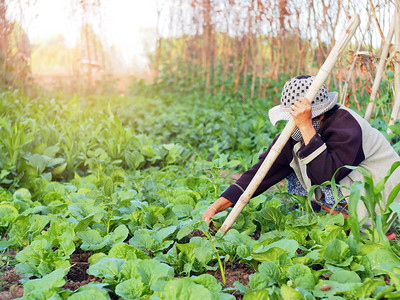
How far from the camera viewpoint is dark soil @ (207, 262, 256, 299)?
5.41ft

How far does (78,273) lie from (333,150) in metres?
1.26

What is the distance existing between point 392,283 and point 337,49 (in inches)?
37.0

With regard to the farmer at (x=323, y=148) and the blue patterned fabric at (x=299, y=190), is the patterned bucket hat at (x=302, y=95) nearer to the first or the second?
the farmer at (x=323, y=148)

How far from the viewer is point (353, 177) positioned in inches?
81.5

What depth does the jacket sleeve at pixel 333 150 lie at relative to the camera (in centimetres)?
190

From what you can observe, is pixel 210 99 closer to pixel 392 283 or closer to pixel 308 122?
pixel 308 122

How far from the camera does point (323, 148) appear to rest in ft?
6.21

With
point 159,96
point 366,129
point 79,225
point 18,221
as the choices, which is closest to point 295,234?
point 366,129

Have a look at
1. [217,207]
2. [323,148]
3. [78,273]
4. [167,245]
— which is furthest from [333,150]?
[78,273]

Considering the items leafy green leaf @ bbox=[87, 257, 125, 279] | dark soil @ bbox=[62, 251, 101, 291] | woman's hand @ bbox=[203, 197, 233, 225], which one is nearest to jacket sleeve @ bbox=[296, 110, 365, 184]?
woman's hand @ bbox=[203, 197, 233, 225]

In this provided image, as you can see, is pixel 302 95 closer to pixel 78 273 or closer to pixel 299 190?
pixel 299 190

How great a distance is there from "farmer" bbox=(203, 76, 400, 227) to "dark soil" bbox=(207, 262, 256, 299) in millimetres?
319

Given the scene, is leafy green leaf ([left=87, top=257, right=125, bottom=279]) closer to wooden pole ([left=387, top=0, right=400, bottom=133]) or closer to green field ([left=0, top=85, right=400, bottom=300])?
green field ([left=0, top=85, right=400, bottom=300])

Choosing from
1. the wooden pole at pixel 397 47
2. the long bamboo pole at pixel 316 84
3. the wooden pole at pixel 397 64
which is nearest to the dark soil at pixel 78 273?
the long bamboo pole at pixel 316 84
